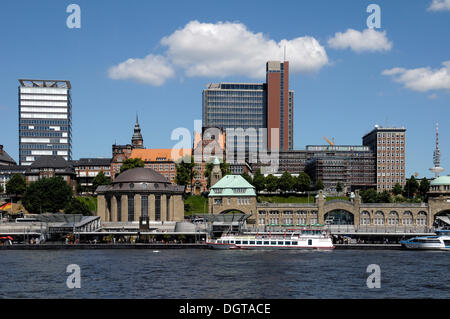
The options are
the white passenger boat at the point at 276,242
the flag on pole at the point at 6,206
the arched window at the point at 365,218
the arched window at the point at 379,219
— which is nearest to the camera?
the white passenger boat at the point at 276,242

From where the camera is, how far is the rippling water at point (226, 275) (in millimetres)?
59031

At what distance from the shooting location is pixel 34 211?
168 meters

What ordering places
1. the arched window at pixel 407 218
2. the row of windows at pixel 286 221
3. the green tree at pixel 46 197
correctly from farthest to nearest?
the green tree at pixel 46 197, the row of windows at pixel 286 221, the arched window at pixel 407 218

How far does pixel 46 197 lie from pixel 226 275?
109107mm

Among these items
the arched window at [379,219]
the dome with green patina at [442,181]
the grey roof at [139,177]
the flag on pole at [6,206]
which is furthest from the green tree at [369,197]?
the flag on pole at [6,206]

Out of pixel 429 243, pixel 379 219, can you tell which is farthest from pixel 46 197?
pixel 429 243

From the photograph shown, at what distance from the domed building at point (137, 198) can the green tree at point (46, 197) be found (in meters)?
23.7

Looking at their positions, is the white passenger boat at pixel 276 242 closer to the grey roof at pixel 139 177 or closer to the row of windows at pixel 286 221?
the grey roof at pixel 139 177

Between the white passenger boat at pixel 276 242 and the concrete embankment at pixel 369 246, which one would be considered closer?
the white passenger boat at pixel 276 242

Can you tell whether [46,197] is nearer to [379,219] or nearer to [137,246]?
[137,246]

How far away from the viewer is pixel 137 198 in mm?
145125

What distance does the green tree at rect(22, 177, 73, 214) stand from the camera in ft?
547
